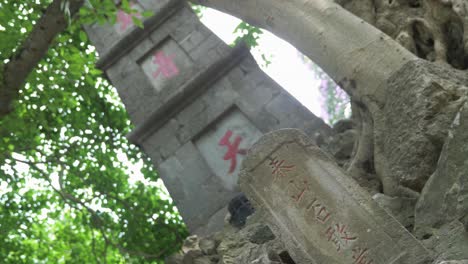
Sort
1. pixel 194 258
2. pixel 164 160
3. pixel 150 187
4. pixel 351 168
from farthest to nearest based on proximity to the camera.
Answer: pixel 150 187
pixel 164 160
pixel 194 258
pixel 351 168

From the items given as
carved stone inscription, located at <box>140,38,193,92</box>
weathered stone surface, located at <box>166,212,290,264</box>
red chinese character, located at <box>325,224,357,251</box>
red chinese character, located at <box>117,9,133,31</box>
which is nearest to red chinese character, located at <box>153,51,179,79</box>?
carved stone inscription, located at <box>140,38,193,92</box>

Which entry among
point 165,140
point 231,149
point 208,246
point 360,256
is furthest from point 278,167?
point 165,140

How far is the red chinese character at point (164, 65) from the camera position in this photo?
8.30 meters

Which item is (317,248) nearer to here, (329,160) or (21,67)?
(329,160)

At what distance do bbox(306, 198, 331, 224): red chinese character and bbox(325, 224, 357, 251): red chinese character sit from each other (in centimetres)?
7

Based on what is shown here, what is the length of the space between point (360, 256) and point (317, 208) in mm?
397

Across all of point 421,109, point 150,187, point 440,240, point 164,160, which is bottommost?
point 440,240

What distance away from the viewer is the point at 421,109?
3854 millimetres

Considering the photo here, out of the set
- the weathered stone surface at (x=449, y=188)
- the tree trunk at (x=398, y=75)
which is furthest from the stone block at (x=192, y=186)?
the weathered stone surface at (x=449, y=188)

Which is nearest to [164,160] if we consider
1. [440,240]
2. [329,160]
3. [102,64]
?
[102,64]

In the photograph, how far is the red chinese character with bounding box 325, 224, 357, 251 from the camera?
327cm

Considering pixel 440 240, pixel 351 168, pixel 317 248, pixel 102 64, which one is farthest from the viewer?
pixel 102 64

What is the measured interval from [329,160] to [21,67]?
3390mm

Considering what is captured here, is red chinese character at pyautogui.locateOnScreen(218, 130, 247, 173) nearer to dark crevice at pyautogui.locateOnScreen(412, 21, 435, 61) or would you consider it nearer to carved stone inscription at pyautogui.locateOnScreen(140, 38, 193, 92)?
carved stone inscription at pyautogui.locateOnScreen(140, 38, 193, 92)
